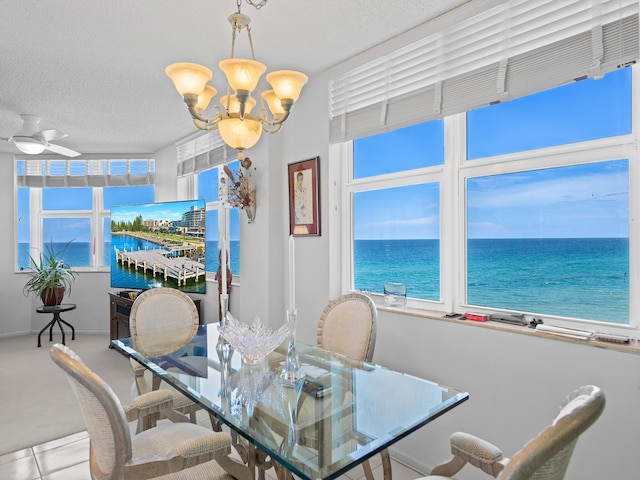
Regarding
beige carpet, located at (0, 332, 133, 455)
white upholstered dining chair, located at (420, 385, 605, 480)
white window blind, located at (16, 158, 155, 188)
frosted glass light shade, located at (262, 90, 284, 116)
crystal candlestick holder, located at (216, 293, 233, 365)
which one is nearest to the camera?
white upholstered dining chair, located at (420, 385, 605, 480)

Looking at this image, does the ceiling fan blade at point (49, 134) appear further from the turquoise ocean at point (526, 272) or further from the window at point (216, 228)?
the turquoise ocean at point (526, 272)

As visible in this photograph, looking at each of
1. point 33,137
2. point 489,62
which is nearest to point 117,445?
point 489,62

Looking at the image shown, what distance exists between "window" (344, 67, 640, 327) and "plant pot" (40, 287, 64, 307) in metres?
4.45

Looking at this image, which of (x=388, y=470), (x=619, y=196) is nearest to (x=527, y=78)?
(x=619, y=196)

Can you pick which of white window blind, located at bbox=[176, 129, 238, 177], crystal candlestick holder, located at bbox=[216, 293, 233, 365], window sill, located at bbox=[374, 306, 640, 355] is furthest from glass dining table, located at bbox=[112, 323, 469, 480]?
white window blind, located at bbox=[176, 129, 238, 177]

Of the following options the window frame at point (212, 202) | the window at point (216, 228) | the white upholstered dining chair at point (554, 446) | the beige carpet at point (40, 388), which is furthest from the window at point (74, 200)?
the white upholstered dining chair at point (554, 446)

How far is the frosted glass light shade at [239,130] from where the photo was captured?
1.75 metres

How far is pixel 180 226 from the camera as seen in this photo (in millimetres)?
4480

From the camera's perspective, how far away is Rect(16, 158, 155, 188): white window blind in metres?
5.65

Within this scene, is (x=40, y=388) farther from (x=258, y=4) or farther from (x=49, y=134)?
(x=258, y=4)

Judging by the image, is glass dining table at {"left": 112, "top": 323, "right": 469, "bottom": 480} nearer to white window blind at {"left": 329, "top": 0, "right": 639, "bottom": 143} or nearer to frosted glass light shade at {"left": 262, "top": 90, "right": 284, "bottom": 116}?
frosted glass light shade at {"left": 262, "top": 90, "right": 284, "bottom": 116}

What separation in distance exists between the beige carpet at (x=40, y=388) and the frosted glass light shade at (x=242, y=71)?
2644mm

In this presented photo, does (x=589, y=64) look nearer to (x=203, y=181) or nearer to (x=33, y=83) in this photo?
(x=33, y=83)

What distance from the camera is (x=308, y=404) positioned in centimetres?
148
